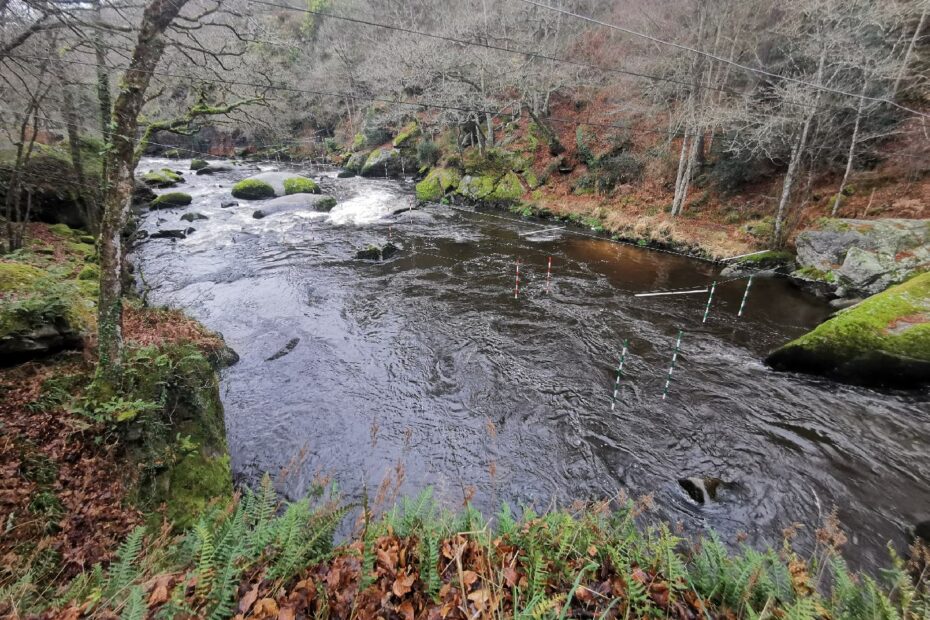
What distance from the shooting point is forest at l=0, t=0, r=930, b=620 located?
264 cm

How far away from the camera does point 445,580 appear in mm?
2543

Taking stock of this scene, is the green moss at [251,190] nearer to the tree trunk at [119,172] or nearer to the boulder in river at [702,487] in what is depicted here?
the tree trunk at [119,172]

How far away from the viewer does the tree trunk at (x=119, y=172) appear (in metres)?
4.10

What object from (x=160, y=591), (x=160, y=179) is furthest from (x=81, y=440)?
(x=160, y=179)

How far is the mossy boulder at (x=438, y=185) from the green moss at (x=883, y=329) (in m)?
20.8

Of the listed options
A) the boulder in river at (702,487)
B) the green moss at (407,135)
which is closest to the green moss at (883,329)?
the boulder in river at (702,487)

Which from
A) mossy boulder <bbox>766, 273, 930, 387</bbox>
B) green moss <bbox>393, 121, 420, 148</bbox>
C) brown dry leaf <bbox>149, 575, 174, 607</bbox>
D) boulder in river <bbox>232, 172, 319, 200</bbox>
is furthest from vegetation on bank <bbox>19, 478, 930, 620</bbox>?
green moss <bbox>393, 121, 420, 148</bbox>

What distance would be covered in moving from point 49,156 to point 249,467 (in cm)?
1360

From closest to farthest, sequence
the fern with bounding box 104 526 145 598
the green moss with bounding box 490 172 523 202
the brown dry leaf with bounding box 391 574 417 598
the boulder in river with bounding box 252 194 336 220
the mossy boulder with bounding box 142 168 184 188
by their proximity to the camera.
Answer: the fern with bounding box 104 526 145 598
the brown dry leaf with bounding box 391 574 417 598
the boulder in river with bounding box 252 194 336 220
the green moss with bounding box 490 172 523 202
the mossy boulder with bounding box 142 168 184 188

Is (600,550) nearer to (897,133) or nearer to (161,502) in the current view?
(161,502)

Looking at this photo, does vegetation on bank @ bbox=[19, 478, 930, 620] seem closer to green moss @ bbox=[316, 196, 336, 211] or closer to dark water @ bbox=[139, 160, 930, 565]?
dark water @ bbox=[139, 160, 930, 565]

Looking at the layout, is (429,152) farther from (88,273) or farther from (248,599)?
(248,599)

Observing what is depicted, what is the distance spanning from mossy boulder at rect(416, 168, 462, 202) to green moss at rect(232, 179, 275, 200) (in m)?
9.75

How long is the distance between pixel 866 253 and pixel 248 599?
15736 millimetres
